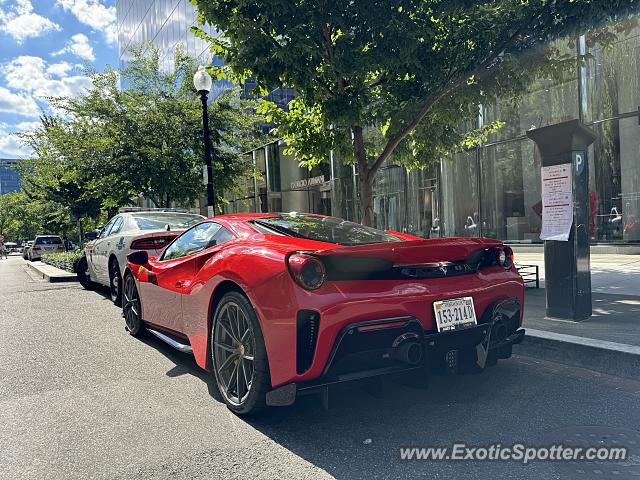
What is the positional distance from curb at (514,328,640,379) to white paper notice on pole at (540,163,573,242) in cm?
118

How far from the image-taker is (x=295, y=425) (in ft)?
10.7

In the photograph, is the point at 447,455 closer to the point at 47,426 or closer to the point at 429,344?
the point at 429,344

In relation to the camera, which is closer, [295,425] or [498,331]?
[295,425]

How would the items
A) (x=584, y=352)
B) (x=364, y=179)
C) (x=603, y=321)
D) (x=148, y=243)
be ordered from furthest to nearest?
(x=364, y=179)
(x=148, y=243)
(x=603, y=321)
(x=584, y=352)

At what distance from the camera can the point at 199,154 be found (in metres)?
14.4

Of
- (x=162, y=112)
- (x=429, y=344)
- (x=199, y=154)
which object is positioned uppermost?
(x=162, y=112)

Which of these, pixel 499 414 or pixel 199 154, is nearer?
pixel 499 414

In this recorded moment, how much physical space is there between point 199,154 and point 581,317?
11.4m

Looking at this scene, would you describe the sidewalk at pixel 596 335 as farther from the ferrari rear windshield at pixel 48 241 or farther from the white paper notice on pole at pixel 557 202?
the ferrari rear windshield at pixel 48 241

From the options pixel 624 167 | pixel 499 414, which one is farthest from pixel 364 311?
pixel 624 167

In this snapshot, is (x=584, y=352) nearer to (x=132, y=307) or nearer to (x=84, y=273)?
(x=132, y=307)

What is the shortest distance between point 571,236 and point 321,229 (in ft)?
9.74

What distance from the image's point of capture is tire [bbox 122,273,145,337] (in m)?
5.70

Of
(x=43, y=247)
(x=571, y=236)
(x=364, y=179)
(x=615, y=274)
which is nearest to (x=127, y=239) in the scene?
(x=364, y=179)
